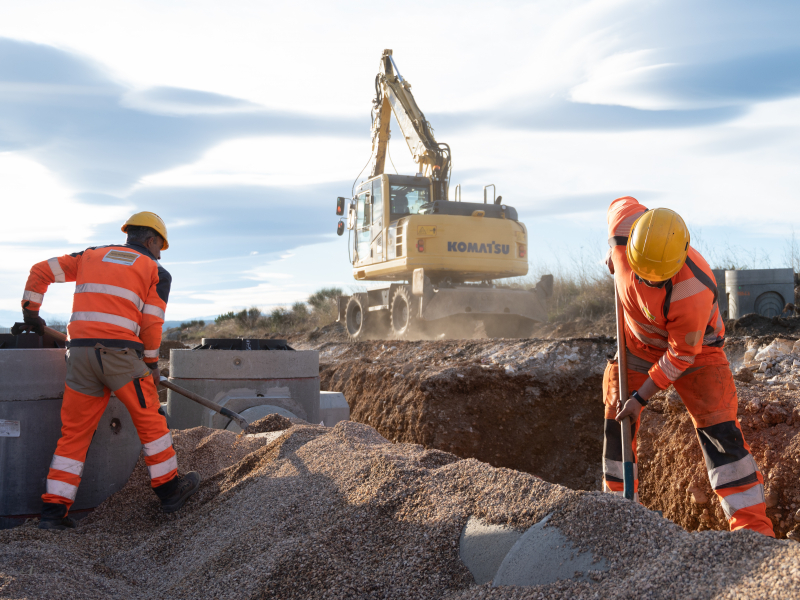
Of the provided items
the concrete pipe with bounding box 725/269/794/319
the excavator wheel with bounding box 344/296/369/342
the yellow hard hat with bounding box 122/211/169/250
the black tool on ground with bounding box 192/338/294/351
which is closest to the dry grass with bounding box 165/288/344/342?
the excavator wheel with bounding box 344/296/369/342

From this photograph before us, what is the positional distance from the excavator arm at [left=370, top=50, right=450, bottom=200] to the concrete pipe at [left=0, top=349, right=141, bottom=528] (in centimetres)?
987

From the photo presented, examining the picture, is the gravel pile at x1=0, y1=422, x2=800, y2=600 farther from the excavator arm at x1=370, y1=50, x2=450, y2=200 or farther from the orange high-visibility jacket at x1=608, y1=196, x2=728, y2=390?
the excavator arm at x1=370, y1=50, x2=450, y2=200

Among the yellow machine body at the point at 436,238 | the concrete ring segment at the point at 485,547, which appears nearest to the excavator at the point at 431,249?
the yellow machine body at the point at 436,238

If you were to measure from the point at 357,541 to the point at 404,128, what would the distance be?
488 inches

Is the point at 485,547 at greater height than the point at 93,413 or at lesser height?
lesser

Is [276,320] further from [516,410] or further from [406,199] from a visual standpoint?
[516,410]

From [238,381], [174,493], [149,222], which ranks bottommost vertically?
[174,493]

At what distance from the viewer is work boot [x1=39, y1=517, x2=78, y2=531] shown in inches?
152

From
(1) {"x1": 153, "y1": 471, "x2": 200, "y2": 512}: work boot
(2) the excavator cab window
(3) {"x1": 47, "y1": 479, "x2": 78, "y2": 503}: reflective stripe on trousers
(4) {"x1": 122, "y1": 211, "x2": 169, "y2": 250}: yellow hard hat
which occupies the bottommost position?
(1) {"x1": 153, "y1": 471, "x2": 200, "y2": 512}: work boot

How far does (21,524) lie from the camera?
4168 millimetres

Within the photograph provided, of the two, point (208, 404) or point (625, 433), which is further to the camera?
point (208, 404)

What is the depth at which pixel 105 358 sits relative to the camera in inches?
157

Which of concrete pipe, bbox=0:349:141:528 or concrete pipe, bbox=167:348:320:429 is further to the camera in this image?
concrete pipe, bbox=167:348:320:429

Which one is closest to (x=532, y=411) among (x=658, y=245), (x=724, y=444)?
(x=724, y=444)
